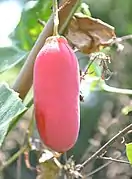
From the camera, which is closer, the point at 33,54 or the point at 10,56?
the point at 33,54

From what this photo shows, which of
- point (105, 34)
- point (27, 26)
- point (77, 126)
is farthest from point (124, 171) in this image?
point (77, 126)

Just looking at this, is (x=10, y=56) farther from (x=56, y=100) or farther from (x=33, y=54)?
(x=56, y=100)

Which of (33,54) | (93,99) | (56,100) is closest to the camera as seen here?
(56,100)

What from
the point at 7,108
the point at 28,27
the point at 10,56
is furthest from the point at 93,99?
the point at 7,108

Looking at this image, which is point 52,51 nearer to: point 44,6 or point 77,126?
point 77,126

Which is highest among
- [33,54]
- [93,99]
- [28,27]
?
[33,54]

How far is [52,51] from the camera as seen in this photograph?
59 centimetres

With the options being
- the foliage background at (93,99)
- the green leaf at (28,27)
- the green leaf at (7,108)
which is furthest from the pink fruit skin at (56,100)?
the green leaf at (28,27)

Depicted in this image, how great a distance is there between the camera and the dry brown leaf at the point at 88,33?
767mm

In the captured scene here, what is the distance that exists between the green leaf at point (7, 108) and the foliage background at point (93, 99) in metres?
0.21

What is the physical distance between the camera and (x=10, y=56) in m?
0.96

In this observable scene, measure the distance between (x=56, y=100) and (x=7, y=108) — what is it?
0.22 ft

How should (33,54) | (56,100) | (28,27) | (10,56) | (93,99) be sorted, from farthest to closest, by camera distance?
(93,99)
(28,27)
(10,56)
(33,54)
(56,100)

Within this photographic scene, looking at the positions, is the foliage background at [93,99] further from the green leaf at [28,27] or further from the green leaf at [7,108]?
the green leaf at [7,108]
